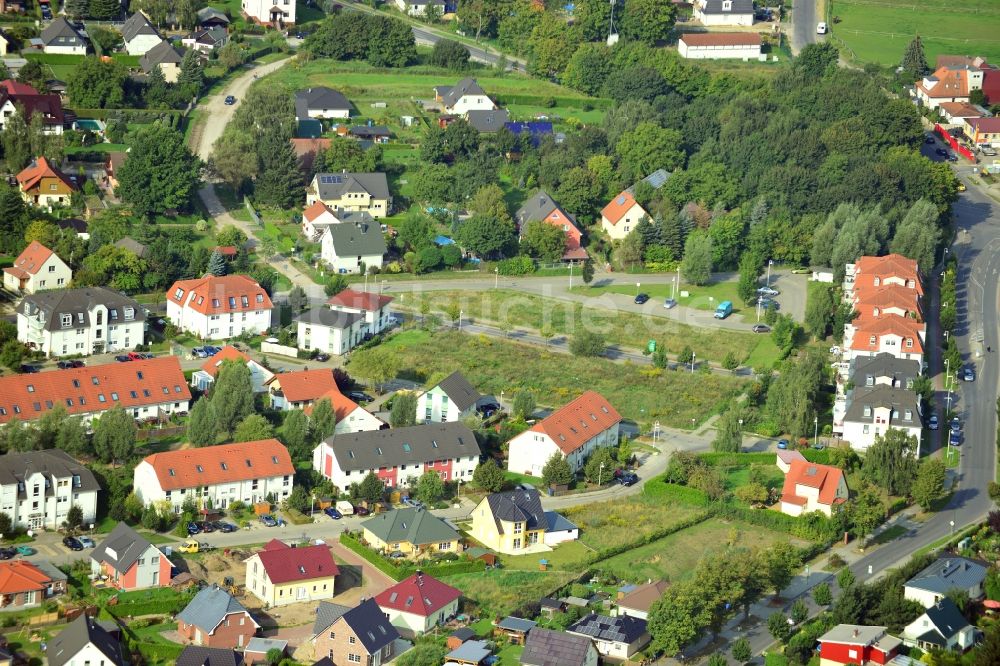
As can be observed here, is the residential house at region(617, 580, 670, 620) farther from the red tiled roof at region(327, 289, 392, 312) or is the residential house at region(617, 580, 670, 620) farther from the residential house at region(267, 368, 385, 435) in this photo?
the red tiled roof at region(327, 289, 392, 312)

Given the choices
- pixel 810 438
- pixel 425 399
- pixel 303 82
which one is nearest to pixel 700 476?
pixel 810 438

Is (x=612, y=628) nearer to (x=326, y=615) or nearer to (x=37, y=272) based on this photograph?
(x=326, y=615)

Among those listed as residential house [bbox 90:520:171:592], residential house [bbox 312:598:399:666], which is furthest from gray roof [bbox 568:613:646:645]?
residential house [bbox 90:520:171:592]

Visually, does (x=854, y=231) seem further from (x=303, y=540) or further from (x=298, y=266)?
(x=303, y=540)

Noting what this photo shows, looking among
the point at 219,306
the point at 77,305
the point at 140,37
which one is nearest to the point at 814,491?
the point at 219,306

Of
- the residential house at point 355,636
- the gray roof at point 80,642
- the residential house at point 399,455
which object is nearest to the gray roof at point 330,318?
the residential house at point 399,455

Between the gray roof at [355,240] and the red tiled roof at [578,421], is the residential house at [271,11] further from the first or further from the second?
the red tiled roof at [578,421]
